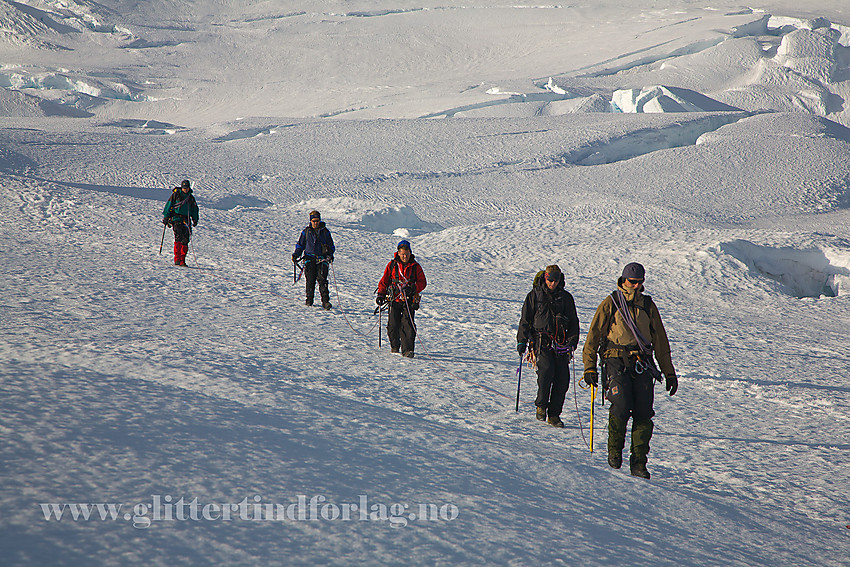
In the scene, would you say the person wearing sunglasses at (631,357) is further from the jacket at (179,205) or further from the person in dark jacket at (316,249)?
the jacket at (179,205)

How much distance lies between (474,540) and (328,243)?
586 centimetres

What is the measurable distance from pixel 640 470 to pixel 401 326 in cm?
324

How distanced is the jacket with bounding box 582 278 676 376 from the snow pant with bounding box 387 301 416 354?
275 cm

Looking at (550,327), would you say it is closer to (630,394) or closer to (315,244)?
(630,394)

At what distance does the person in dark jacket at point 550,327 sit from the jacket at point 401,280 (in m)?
1.81

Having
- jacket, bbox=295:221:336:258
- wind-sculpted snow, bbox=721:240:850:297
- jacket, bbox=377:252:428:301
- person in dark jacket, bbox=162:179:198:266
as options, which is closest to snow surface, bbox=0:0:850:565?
wind-sculpted snow, bbox=721:240:850:297

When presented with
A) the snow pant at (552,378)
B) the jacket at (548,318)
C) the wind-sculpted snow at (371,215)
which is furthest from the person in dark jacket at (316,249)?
the wind-sculpted snow at (371,215)

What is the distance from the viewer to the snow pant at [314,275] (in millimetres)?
8292

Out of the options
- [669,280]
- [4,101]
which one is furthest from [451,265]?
[4,101]

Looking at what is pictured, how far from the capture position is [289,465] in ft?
11.2

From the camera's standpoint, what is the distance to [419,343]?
751 cm

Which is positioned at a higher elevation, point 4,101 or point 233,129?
point 4,101

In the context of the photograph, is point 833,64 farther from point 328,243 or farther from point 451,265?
point 328,243

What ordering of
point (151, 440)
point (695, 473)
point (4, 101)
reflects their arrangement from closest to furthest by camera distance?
point (151, 440) → point (695, 473) → point (4, 101)
